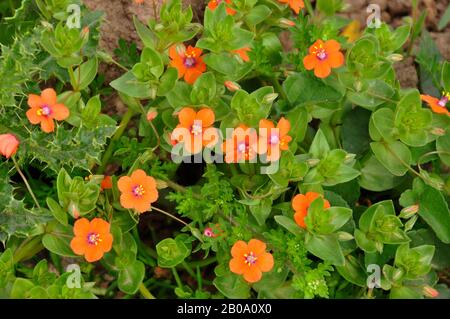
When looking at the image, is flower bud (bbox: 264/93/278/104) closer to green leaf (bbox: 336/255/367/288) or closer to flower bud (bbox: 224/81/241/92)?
flower bud (bbox: 224/81/241/92)

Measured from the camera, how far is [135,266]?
178cm

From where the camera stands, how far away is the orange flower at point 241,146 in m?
1.70

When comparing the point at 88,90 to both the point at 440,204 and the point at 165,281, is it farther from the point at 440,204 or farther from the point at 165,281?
the point at 440,204

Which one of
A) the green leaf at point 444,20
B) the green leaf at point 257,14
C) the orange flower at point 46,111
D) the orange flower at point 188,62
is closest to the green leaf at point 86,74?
the orange flower at point 46,111

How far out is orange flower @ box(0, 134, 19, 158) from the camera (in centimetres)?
164

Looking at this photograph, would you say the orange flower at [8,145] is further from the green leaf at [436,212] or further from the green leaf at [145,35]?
the green leaf at [436,212]

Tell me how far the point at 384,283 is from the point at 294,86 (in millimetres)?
631

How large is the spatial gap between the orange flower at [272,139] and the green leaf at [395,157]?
0.29 meters

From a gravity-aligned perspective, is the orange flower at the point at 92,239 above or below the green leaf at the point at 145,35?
below

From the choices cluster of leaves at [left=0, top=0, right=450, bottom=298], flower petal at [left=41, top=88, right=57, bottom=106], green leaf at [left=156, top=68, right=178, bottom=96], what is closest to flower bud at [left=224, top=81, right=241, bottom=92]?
cluster of leaves at [left=0, top=0, right=450, bottom=298]

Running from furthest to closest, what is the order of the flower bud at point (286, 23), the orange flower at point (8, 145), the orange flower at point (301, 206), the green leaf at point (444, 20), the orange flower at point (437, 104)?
the green leaf at point (444, 20), the flower bud at point (286, 23), the orange flower at point (437, 104), the orange flower at point (301, 206), the orange flower at point (8, 145)

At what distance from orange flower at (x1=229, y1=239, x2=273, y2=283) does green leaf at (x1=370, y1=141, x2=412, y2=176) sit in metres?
0.45
